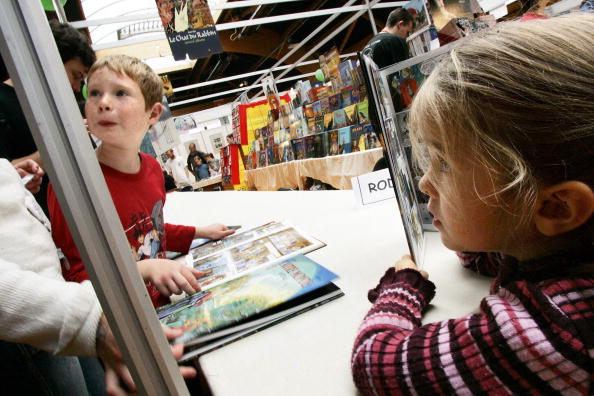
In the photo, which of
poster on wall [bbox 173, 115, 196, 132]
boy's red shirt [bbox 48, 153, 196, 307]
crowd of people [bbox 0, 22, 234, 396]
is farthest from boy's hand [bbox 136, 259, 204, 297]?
poster on wall [bbox 173, 115, 196, 132]

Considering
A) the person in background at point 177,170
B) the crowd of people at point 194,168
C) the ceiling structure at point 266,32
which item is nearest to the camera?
the ceiling structure at point 266,32

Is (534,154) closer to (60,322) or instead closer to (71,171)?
(71,171)

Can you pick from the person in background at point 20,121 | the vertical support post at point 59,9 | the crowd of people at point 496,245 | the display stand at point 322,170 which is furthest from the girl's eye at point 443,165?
the vertical support post at point 59,9

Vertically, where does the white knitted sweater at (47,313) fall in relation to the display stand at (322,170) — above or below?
above

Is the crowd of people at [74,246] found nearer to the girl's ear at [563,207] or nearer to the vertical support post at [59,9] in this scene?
the girl's ear at [563,207]

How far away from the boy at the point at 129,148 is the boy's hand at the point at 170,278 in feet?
0.61

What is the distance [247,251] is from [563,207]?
69 centimetres

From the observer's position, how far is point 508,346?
335mm

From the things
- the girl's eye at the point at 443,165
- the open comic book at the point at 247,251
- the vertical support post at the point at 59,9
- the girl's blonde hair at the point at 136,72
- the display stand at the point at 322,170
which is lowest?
the display stand at the point at 322,170

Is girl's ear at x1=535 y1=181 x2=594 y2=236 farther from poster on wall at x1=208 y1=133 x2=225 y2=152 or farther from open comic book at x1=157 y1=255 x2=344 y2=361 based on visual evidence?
poster on wall at x1=208 y1=133 x2=225 y2=152

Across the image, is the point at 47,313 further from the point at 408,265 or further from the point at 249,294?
the point at 408,265

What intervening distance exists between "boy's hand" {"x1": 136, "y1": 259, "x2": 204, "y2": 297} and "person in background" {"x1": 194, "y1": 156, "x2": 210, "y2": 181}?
6.41 meters

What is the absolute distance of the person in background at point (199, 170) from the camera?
6914 mm

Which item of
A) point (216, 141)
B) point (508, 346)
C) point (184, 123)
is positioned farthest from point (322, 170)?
point (216, 141)
